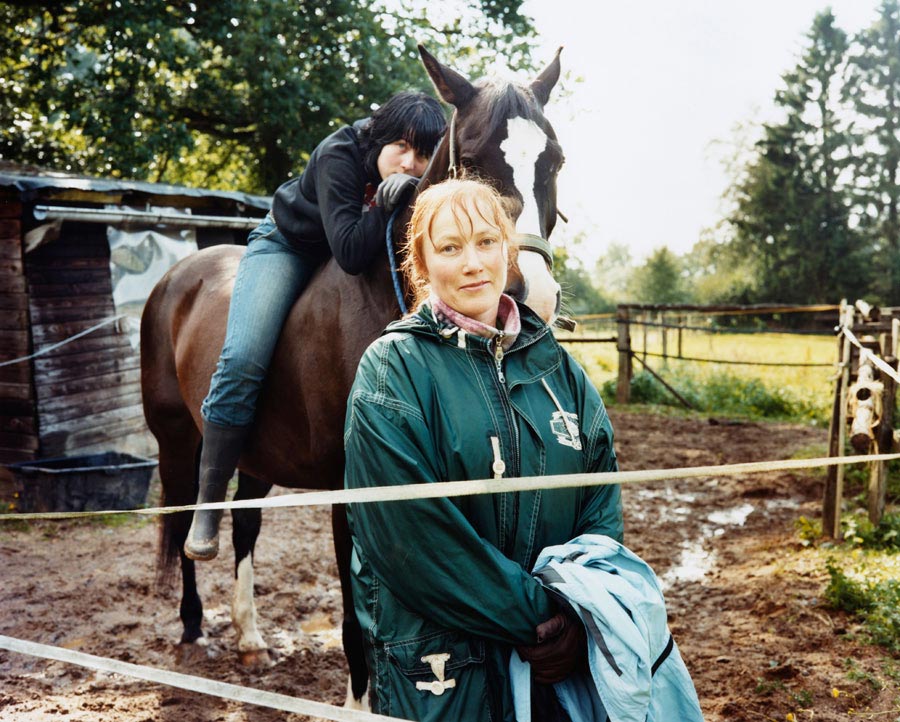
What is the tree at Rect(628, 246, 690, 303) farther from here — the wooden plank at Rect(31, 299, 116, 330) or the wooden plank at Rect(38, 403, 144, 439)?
the wooden plank at Rect(31, 299, 116, 330)

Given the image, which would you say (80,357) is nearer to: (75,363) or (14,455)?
(75,363)

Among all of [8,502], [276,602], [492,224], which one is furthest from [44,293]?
[492,224]

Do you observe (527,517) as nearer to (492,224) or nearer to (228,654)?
(492,224)

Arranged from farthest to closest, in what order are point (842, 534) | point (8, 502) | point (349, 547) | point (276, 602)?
1. point (8, 502)
2. point (842, 534)
3. point (276, 602)
4. point (349, 547)

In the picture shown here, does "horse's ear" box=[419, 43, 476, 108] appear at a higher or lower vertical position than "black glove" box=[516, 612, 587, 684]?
higher

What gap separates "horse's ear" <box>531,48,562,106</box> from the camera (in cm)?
268

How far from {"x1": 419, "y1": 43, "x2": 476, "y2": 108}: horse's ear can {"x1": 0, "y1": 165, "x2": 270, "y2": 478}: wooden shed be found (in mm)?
4931

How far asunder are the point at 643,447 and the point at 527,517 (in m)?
7.21

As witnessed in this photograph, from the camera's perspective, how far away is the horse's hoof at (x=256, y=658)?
3662mm

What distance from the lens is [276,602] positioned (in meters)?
4.49

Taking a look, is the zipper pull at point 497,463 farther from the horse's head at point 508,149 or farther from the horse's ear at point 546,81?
the horse's ear at point 546,81

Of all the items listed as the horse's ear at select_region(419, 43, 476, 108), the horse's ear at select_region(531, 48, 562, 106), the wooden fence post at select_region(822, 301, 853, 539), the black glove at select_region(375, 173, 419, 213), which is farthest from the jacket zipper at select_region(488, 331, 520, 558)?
the wooden fence post at select_region(822, 301, 853, 539)

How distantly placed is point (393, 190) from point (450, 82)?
1.34ft

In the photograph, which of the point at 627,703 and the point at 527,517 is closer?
the point at 627,703
